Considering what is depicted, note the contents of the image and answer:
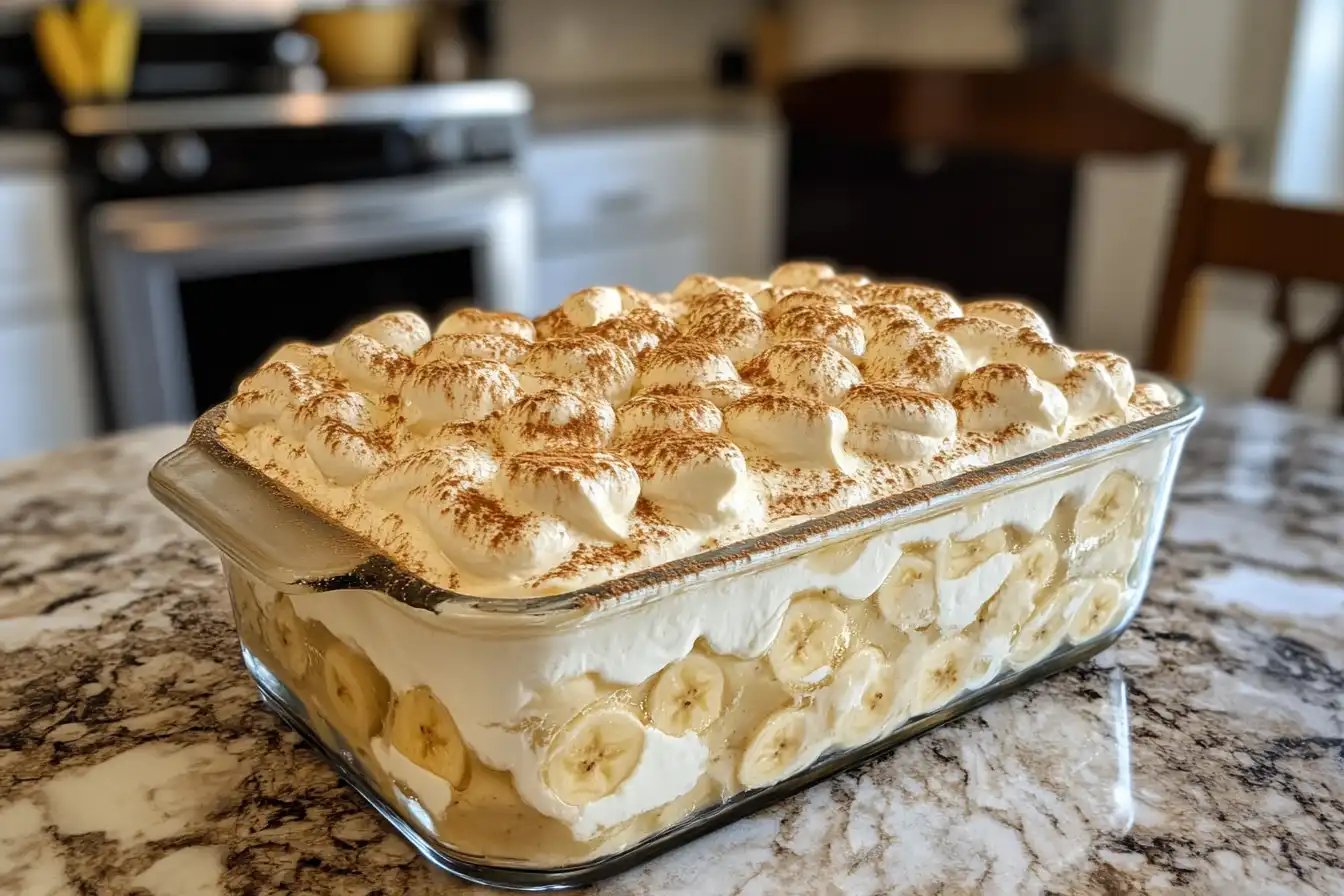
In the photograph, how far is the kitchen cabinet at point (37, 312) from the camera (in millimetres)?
2021

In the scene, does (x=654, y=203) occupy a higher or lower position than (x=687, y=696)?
lower

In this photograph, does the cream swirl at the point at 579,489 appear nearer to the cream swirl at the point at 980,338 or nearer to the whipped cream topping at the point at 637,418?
the whipped cream topping at the point at 637,418

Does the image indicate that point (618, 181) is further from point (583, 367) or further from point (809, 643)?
point (809, 643)

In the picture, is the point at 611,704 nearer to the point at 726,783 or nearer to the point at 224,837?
the point at 726,783

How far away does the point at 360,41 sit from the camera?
2.58m

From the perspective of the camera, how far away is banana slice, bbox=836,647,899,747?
0.57 meters

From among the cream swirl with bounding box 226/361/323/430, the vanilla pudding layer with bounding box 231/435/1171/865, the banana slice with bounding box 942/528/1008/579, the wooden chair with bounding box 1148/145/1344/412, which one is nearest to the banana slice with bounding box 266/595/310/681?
the vanilla pudding layer with bounding box 231/435/1171/865

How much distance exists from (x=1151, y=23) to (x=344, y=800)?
2.28m

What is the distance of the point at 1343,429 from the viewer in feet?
3.93

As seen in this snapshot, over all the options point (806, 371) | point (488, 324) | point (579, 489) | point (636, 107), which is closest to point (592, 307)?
point (488, 324)

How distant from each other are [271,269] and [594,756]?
77.6 inches

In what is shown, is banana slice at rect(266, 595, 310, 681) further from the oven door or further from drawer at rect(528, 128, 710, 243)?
drawer at rect(528, 128, 710, 243)

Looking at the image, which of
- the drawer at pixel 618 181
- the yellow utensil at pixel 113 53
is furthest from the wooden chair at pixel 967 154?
the yellow utensil at pixel 113 53

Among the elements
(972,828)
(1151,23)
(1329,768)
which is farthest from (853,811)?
(1151,23)
